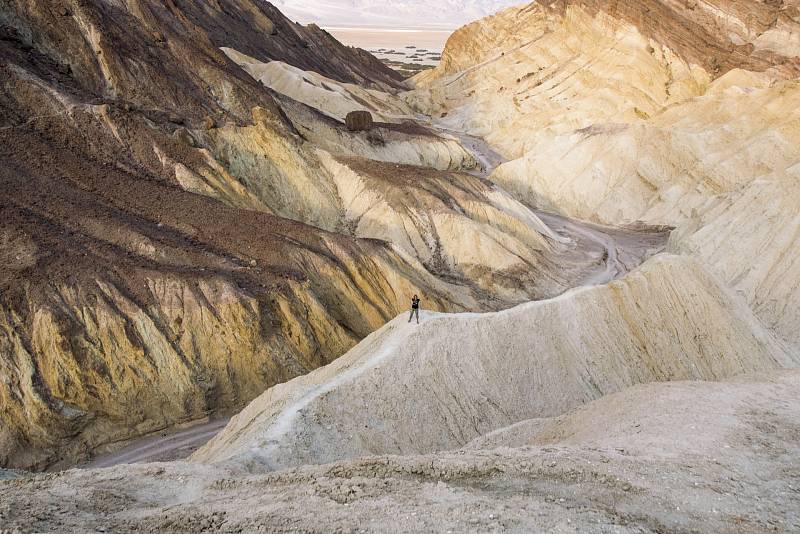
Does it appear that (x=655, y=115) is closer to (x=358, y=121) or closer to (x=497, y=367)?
(x=358, y=121)

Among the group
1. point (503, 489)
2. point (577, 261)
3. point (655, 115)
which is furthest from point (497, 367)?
point (655, 115)

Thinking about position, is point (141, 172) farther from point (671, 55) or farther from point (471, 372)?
point (671, 55)

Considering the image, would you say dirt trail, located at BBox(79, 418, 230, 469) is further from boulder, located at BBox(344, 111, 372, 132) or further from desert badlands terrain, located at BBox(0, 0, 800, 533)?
boulder, located at BBox(344, 111, 372, 132)

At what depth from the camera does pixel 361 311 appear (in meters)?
26.2

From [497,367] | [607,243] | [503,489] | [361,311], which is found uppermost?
[607,243]

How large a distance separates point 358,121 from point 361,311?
97.5 ft

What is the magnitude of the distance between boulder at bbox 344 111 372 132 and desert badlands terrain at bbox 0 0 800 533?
56 cm

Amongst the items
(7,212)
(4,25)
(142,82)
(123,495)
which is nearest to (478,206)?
(142,82)

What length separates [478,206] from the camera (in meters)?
36.8

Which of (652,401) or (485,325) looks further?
(485,325)

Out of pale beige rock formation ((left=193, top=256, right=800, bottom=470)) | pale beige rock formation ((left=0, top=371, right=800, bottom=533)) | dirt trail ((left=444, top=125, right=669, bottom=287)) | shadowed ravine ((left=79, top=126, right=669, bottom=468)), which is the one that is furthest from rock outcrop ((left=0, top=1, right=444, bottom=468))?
dirt trail ((left=444, top=125, right=669, bottom=287))

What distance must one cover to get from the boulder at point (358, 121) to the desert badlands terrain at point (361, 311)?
565 mm

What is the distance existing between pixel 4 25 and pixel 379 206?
2030cm

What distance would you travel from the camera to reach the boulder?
171 ft
